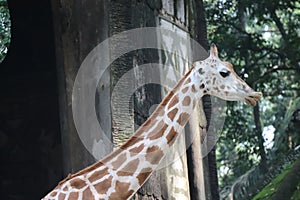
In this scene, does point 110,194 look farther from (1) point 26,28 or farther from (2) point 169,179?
(1) point 26,28

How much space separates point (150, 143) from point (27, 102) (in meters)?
3.57

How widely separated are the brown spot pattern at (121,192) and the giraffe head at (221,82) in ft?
2.99

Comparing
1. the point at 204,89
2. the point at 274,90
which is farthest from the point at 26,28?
the point at 274,90

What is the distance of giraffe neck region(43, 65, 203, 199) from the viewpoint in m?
6.84

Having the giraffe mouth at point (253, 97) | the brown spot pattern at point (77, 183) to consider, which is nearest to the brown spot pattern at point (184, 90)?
the giraffe mouth at point (253, 97)

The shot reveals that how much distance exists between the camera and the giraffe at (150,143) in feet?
22.4

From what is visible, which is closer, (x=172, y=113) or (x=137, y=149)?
(x=137, y=149)

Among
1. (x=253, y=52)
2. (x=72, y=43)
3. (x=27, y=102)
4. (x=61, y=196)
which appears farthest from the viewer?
(x=253, y=52)

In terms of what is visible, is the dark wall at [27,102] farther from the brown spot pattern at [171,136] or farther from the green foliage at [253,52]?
the green foliage at [253,52]

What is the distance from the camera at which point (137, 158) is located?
6938mm

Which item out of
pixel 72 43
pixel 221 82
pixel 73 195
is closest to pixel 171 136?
pixel 221 82

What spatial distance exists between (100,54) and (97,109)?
16.9 inches

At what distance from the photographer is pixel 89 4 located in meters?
7.96

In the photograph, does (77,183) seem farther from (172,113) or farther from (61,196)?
(172,113)
